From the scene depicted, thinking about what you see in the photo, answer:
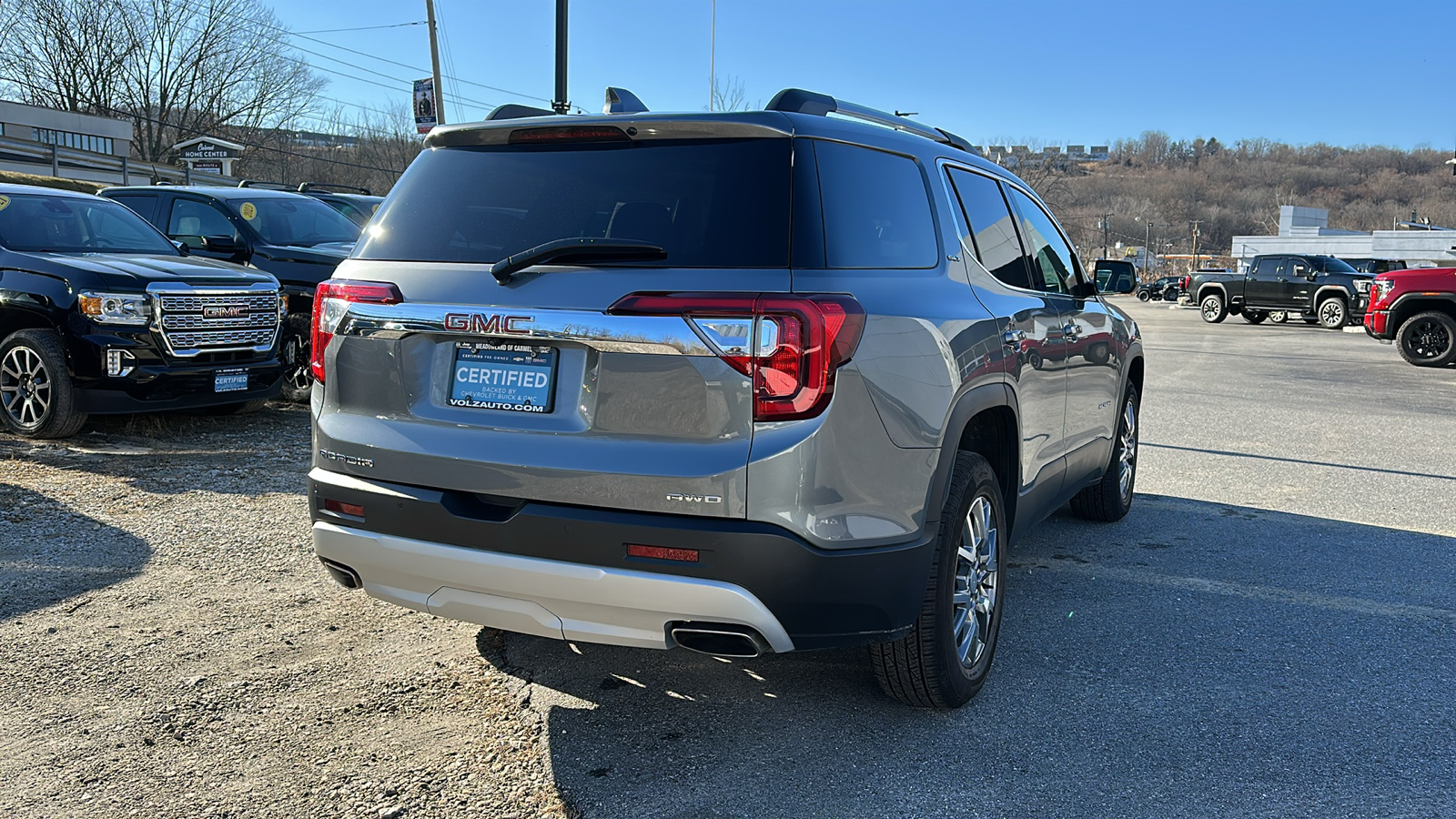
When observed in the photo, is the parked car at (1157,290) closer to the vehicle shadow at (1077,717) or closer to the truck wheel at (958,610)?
the vehicle shadow at (1077,717)

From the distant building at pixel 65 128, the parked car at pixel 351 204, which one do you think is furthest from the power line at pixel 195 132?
the parked car at pixel 351 204

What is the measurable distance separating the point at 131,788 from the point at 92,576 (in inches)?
87.3

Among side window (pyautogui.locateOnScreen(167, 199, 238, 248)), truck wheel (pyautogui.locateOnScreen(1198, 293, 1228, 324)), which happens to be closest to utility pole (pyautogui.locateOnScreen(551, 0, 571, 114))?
side window (pyautogui.locateOnScreen(167, 199, 238, 248))

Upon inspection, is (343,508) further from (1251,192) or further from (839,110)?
(1251,192)

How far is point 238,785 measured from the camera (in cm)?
315

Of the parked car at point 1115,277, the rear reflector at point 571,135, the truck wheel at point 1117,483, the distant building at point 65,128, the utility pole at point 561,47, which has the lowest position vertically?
the truck wheel at point 1117,483

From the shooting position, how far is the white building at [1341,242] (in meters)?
75.2

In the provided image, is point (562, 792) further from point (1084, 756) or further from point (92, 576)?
point (92, 576)

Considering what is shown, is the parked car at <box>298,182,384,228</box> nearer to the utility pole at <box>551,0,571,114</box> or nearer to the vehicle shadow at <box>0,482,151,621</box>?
the utility pole at <box>551,0,571,114</box>

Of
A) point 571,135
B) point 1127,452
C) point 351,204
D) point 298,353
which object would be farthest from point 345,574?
point 351,204

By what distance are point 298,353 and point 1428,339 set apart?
16.2 m

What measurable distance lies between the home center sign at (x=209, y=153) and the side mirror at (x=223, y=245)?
38171 mm

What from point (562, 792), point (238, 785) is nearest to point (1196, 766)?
point (562, 792)

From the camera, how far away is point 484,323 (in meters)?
3.21
